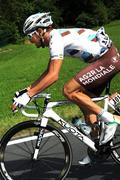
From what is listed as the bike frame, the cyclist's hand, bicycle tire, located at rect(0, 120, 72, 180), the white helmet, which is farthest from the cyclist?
bicycle tire, located at rect(0, 120, 72, 180)

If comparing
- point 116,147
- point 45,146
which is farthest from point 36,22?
point 116,147

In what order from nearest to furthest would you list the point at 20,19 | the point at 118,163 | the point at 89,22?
the point at 118,163 < the point at 20,19 < the point at 89,22

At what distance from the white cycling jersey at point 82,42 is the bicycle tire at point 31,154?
2.84ft

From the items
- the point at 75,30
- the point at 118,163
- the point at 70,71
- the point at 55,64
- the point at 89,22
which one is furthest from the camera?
the point at 89,22

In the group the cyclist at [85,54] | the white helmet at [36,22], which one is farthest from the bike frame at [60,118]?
the white helmet at [36,22]

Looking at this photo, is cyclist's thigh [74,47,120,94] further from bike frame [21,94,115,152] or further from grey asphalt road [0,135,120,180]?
grey asphalt road [0,135,120,180]

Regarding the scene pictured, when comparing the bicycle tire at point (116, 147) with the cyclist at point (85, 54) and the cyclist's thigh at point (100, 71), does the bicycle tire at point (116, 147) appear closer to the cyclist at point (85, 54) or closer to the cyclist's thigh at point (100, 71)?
the cyclist at point (85, 54)

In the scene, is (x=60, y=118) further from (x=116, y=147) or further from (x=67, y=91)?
(x=116, y=147)

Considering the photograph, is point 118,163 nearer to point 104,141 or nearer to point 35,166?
point 104,141

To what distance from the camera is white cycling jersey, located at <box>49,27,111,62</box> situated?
19.1 feet

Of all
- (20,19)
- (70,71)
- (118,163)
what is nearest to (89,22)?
A: (20,19)

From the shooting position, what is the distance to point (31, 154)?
6.09m

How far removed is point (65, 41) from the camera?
5.81m

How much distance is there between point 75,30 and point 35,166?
1613mm
